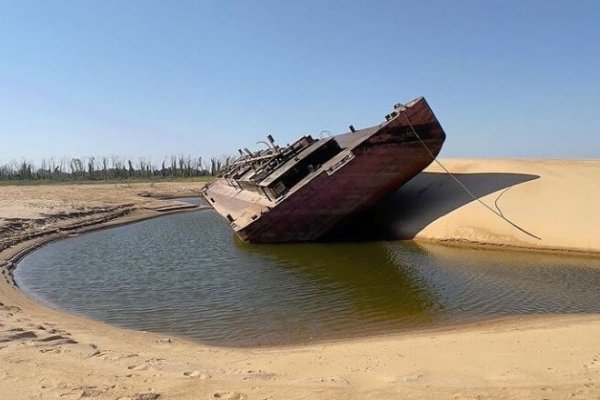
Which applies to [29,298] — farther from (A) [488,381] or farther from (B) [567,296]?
(B) [567,296]

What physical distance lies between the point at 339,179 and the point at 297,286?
5.28 meters

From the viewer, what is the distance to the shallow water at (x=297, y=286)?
7.82 meters

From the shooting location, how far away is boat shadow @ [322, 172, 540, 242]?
1633 cm

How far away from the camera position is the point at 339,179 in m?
14.7

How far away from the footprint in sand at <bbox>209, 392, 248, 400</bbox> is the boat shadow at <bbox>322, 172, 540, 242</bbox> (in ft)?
38.3

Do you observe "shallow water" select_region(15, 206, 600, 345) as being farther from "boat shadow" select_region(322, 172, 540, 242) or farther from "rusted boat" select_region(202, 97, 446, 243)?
"boat shadow" select_region(322, 172, 540, 242)

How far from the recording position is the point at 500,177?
1812cm

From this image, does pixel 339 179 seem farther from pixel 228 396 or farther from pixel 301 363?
pixel 228 396

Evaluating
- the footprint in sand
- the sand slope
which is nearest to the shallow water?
the sand slope

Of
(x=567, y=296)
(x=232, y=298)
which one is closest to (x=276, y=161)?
(x=232, y=298)

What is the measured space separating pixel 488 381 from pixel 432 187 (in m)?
15.3

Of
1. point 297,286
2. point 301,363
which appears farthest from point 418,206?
point 301,363

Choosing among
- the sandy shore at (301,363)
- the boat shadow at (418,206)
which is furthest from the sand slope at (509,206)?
the sandy shore at (301,363)

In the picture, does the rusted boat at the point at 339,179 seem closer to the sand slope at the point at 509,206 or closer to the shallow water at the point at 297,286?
the shallow water at the point at 297,286
